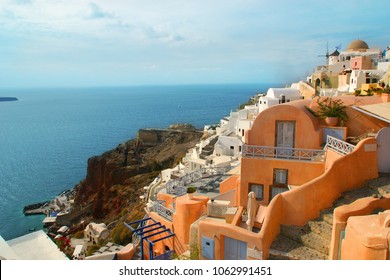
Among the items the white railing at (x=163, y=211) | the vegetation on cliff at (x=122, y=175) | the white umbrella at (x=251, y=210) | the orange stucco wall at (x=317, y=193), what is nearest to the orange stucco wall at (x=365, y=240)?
the orange stucco wall at (x=317, y=193)

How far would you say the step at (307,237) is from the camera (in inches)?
341

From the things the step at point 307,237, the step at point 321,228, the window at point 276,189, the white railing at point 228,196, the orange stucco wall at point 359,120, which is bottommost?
the white railing at point 228,196

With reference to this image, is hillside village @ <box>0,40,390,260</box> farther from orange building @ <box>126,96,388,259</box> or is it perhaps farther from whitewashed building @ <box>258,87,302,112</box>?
whitewashed building @ <box>258,87,302,112</box>

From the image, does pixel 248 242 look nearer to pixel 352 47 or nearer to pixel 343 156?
pixel 343 156

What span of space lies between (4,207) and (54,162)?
23617 mm

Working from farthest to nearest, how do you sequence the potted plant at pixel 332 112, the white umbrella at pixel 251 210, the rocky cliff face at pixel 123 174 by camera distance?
the rocky cliff face at pixel 123 174 → the potted plant at pixel 332 112 → the white umbrella at pixel 251 210

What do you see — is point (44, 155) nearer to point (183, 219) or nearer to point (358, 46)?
point (358, 46)

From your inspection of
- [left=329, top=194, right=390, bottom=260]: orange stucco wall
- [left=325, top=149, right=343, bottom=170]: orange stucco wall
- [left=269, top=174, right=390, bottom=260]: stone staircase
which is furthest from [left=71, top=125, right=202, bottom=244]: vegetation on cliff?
[left=329, top=194, right=390, bottom=260]: orange stucco wall

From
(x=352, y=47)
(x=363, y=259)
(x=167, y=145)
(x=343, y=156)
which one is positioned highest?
(x=352, y=47)

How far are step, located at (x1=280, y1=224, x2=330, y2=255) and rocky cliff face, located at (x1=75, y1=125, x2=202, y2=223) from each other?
95.4 ft

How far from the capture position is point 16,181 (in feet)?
201

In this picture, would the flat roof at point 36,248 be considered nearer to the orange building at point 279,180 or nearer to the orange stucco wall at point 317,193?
the orange building at point 279,180

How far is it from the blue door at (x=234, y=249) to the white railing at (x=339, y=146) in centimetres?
481
